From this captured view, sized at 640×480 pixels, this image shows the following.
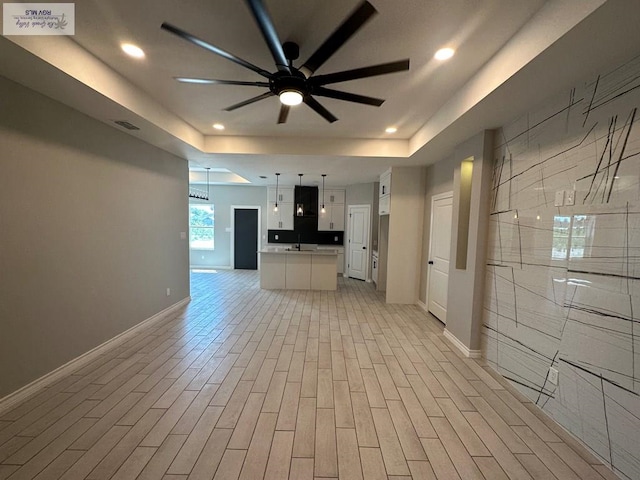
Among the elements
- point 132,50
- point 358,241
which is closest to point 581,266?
point 132,50

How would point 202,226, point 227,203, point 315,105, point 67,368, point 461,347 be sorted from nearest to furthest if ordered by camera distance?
point 315,105 → point 67,368 → point 461,347 → point 227,203 → point 202,226

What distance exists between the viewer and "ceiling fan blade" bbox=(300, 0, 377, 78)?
1304 millimetres

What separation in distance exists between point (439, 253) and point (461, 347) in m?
1.61

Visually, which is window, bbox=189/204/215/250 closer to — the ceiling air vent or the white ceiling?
the white ceiling

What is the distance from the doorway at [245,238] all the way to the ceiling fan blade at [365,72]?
6.91 m

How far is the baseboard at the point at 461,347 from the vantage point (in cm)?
308

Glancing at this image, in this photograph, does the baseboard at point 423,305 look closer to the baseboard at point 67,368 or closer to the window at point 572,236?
the window at point 572,236

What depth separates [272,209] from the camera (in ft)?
26.6

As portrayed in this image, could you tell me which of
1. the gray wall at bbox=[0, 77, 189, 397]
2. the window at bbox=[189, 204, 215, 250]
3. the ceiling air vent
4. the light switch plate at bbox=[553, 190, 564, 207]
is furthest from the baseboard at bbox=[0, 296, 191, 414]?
the window at bbox=[189, 204, 215, 250]

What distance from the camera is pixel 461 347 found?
323cm

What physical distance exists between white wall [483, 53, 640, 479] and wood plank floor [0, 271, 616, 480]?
0.27 m

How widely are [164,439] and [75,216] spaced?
2.33 metres

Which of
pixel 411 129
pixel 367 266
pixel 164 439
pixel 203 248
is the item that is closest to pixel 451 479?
pixel 164 439

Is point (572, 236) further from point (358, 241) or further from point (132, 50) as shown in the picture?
point (358, 241)
